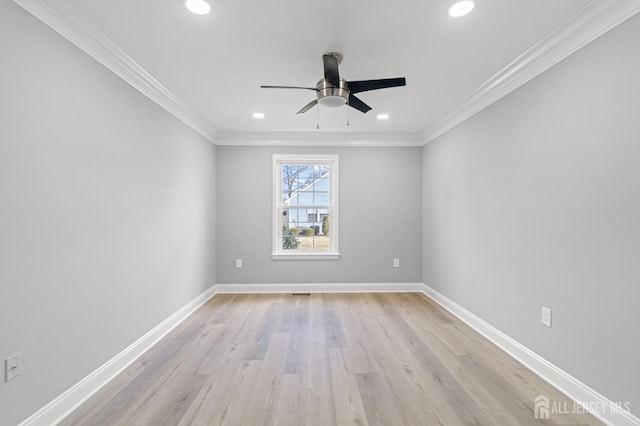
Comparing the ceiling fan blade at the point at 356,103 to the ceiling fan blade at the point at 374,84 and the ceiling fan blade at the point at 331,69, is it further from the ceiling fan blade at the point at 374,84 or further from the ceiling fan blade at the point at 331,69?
the ceiling fan blade at the point at 331,69

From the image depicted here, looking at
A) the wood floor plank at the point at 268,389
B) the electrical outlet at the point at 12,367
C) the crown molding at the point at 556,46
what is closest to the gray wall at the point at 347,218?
the crown molding at the point at 556,46

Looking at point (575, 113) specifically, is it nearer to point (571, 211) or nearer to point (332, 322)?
point (571, 211)

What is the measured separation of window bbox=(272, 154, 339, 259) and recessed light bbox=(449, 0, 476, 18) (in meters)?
3.13

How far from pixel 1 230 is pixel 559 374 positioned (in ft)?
11.9

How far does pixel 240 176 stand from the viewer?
4.82 metres

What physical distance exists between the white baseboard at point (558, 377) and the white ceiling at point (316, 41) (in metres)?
2.40

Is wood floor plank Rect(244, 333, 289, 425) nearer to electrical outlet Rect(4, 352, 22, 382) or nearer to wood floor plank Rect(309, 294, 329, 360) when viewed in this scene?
wood floor plank Rect(309, 294, 329, 360)

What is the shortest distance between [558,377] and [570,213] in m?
1.21

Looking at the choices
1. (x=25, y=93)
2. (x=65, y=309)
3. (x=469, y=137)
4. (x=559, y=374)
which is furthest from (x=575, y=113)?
(x=65, y=309)

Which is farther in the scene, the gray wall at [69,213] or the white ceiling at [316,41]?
the white ceiling at [316,41]

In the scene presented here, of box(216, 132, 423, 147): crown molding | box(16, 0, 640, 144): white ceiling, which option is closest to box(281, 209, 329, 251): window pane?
box(216, 132, 423, 147): crown molding

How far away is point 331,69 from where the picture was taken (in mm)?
2221

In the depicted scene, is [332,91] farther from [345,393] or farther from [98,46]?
[345,393]

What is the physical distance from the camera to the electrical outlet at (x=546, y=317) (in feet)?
7.50
